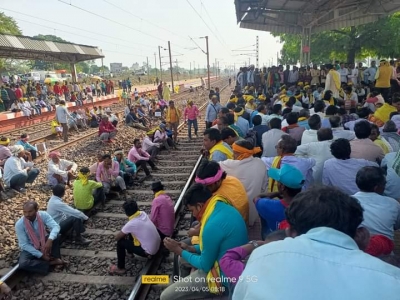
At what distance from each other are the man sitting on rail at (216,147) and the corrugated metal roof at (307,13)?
8.28 m

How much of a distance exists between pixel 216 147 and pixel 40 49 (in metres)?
17.2

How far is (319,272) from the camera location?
1.08m

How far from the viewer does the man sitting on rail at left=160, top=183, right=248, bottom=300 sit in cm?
251

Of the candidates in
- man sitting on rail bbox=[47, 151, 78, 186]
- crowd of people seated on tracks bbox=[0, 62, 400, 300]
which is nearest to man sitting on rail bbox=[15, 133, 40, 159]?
man sitting on rail bbox=[47, 151, 78, 186]

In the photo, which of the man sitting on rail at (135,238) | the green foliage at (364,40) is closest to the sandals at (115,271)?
the man sitting on rail at (135,238)

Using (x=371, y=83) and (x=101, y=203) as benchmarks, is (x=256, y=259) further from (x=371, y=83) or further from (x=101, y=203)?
(x=371, y=83)

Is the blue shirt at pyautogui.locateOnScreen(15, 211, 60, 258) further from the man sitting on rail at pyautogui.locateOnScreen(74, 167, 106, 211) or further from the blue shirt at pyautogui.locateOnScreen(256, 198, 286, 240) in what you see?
the blue shirt at pyautogui.locateOnScreen(256, 198, 286, 240)

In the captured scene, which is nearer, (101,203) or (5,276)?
(5,276)

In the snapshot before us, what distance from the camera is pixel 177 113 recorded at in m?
11.8

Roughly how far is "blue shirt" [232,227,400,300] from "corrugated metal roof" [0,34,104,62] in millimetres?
17568

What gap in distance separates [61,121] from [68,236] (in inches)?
317

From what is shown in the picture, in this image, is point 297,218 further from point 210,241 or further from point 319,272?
point 210,241

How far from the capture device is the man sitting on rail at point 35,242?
4.30 meters

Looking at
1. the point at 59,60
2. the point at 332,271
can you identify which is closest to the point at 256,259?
the point at 332,271
